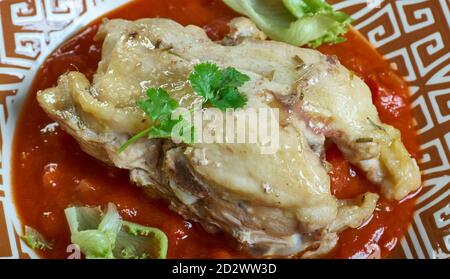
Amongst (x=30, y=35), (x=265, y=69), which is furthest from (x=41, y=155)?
(x=265, y=69)

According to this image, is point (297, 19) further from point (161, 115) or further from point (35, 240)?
point (35, 240)

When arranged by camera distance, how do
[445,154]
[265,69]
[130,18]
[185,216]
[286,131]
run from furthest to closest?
1. [130,18]
2. [445,154]
3. [185,216]
4. [265,69]
5. [286,131]

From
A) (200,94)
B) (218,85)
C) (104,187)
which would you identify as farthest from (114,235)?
(218,85)

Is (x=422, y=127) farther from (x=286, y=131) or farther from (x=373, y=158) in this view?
(x=286, y=131)

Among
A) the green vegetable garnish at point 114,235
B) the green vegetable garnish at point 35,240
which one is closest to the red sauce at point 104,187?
the green vegetable garnish at point 35,240

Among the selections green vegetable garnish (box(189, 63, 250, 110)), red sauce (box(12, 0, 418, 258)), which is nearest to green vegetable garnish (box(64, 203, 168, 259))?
red sauce (box(12, 0, 418, 258))

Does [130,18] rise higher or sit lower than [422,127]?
higher

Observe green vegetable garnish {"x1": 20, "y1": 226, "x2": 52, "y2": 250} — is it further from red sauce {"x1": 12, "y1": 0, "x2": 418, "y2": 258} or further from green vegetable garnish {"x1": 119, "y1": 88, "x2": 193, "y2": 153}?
green vegetable garnish {"x1": 119, "y1": 88, "x2": 193, "y2": 153}
